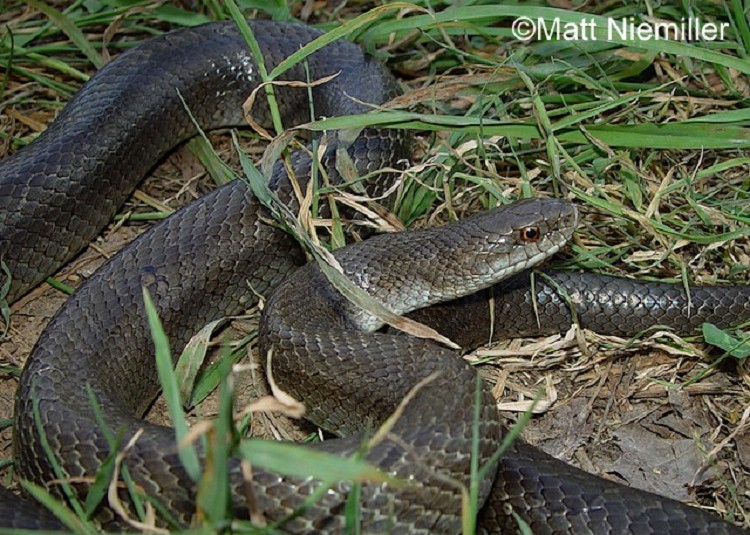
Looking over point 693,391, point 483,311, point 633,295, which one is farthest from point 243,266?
point 693,391

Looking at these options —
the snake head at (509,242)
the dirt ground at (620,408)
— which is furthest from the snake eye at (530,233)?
the dirt ground at (620,408)

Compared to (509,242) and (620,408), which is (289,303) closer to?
(509,242)

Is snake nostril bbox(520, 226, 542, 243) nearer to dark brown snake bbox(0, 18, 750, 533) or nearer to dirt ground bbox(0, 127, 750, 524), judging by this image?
dark brown snake bbox(0, 18, 750, 533)

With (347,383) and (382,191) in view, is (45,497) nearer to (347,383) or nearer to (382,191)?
(347,383)

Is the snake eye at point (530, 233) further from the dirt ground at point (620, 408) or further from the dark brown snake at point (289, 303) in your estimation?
the dirt ground at point (620, 408)

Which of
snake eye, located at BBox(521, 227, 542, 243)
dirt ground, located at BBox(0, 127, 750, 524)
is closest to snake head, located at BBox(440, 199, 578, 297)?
snake eye, located at BBox(521, 227, 542, 243)

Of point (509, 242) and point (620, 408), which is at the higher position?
point (509, 242)

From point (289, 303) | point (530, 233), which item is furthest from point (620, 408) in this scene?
point (289, 303)

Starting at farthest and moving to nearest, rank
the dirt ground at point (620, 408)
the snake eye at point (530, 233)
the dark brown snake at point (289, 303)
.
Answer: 1. the snake eye at point (530, 233)
2. the dirt ground at point (620, 408)
3. the dark brown snake at point (289, 303)

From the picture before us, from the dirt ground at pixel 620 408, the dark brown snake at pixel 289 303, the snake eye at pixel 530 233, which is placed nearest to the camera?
the dark brown snake at pixel 289 303
